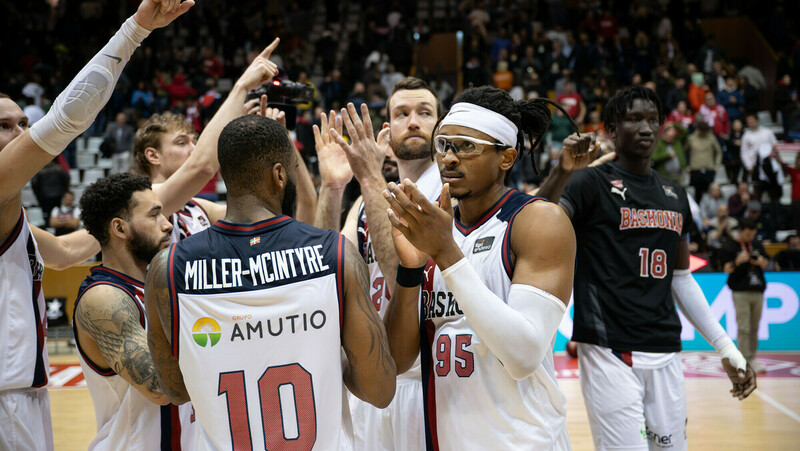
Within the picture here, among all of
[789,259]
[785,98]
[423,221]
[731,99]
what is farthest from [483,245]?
[785,98]

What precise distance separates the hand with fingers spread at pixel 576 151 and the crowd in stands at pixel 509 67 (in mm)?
10361

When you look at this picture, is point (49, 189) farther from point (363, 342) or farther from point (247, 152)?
point (363, 342)

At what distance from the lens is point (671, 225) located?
4.46 meters

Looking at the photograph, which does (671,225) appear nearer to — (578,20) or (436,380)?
(436,380)

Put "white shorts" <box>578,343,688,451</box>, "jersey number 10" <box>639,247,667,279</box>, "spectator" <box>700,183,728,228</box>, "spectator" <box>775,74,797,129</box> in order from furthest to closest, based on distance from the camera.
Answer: "spectator" <box>775,74,797,129</box> < "spectator" <box>700,183,728,228</box> < "jersey number 10" <box>639,247,667,279</box> < "white shorts" <box>578,343,688,451</box>

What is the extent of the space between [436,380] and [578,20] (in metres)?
20.8

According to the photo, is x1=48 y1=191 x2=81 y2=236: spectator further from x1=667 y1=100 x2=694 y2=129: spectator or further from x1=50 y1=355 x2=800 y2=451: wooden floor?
x1=667 y1=100 x2=694 y2=129: spectator

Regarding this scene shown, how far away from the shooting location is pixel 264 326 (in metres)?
2.47

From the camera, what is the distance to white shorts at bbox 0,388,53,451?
3.21 metres

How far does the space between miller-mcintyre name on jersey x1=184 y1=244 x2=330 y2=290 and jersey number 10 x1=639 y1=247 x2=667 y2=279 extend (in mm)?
2524

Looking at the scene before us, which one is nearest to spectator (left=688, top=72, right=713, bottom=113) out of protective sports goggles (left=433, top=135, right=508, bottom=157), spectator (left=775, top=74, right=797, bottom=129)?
spectator (left=775, top=74, right=797, bottom=129)

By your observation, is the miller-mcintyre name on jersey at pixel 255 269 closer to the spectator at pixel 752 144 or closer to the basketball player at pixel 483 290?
the basketball player at pixel 483 290

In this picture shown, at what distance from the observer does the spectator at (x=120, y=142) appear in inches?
641

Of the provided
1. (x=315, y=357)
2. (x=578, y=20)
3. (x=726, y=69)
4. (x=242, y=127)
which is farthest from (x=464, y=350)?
(x=578, y=20)
